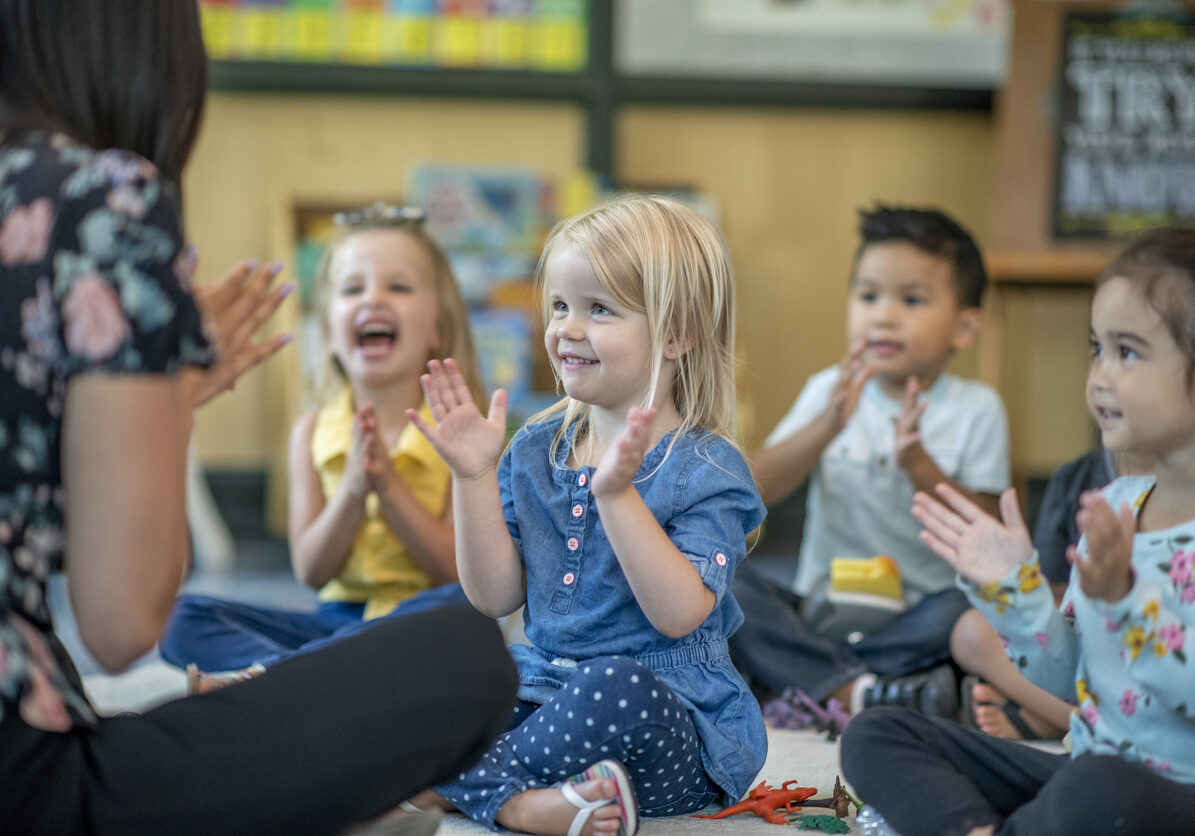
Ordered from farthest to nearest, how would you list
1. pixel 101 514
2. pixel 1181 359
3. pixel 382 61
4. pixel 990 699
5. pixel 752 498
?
pixel 382 61, pixel 990 699, pixel 752 498, pixel 1181 359, pixel 101 514

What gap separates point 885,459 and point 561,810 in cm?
80

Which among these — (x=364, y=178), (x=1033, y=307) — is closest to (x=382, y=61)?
(x=364, y=178)

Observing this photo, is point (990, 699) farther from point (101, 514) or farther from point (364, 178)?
point (364, 178)

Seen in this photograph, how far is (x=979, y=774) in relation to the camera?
3.34 ft

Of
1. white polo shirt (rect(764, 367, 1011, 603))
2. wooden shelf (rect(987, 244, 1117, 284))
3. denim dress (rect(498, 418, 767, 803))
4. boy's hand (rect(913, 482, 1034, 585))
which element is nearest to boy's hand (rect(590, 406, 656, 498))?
denim dress (rect(498, 418, 767, 803))

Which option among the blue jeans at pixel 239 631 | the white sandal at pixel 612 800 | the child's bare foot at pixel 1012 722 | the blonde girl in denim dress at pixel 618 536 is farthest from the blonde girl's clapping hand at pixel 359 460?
the child's bare foot at pixel 1012 722

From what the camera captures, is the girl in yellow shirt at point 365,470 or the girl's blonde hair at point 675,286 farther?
the girl in yellow shirt at point 365,470

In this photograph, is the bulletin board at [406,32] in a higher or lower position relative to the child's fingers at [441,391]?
higher

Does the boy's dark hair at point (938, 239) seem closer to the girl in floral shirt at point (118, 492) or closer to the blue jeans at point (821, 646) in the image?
the blue jeans at point (821, 646)

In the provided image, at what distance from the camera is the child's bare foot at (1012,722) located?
138 centimetres

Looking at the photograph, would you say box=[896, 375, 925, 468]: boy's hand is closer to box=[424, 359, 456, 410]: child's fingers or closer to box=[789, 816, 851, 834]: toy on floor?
box=[789, 816, 851, 834]: toy on floor

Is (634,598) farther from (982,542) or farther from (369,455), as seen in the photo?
(369,455)

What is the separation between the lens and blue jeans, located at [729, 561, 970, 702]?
4.85 feet

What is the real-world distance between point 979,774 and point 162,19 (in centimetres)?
82
